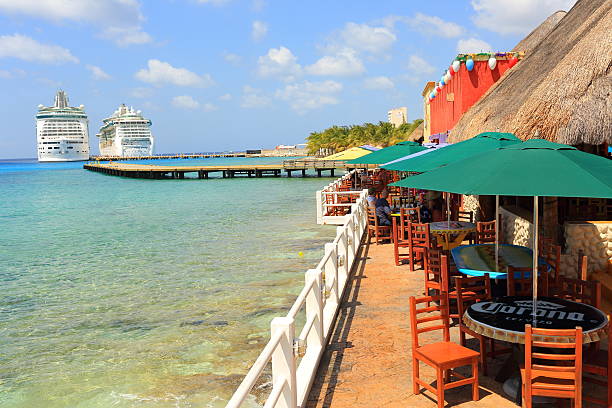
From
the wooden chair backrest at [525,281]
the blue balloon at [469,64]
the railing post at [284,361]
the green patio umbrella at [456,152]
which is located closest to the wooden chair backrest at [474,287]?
the wooden chair backrest at [525,281]

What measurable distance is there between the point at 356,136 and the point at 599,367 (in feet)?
268

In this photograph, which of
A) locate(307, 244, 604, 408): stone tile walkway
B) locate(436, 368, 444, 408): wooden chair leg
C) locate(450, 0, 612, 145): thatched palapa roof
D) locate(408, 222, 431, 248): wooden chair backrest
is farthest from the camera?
locate(408, 222, 431, 248): wooden chair backrest

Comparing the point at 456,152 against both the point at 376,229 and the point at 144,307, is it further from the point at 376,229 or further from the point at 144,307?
the point at 144,307

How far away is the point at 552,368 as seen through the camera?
3254mm

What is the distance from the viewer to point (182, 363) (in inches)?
252

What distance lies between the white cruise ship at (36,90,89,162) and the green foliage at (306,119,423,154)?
2961 inches

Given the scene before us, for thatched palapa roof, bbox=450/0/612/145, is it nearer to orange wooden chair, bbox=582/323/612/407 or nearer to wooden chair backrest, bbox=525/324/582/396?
orange wooden chair, bbox=582/323/612/407

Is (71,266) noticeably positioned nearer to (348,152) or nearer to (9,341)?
(9,341)

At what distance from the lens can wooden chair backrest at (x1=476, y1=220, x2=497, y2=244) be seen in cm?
765

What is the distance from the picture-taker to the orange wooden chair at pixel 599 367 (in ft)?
11.3

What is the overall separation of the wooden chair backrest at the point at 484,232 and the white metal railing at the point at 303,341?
6.56 feet

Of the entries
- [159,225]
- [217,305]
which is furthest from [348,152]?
[217,305]

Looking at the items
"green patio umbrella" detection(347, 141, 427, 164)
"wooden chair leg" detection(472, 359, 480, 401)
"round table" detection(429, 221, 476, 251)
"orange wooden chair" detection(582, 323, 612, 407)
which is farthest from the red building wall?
"wooden chair leg" detection(472, 359, 480, 401)

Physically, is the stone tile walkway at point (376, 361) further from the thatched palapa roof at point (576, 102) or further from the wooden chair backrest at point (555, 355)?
the thatched palapa roof at point (576, 102)
